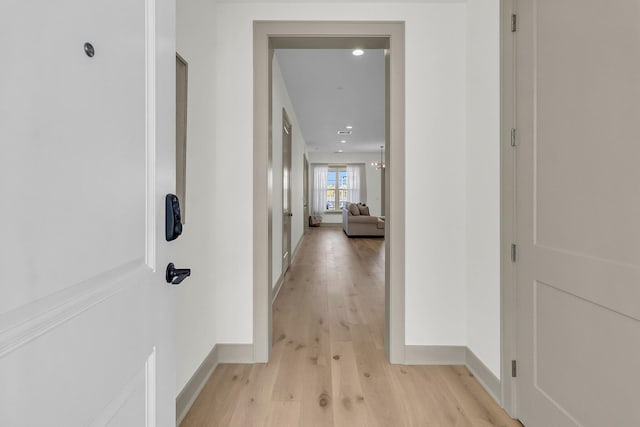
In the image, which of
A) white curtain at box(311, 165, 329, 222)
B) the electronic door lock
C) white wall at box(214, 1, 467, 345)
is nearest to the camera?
the electronic door lock

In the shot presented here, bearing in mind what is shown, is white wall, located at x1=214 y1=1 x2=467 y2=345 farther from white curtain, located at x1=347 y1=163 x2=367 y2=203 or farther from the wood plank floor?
white curtain, located at x1=347 y1=163 x2=367 y2=203

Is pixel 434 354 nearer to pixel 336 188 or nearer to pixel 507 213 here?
pixel 507 213

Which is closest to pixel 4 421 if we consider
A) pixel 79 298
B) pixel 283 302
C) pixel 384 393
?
pixel 79 298

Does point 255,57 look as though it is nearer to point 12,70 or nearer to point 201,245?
point 201,245

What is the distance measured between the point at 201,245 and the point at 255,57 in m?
1.30

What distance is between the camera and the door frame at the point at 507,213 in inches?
65.8

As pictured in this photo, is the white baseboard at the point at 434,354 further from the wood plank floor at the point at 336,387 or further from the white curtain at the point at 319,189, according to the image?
the white curtain at the point at 319,189

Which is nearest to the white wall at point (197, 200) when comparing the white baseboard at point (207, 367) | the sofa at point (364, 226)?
the white baseboard at point (207, 367)

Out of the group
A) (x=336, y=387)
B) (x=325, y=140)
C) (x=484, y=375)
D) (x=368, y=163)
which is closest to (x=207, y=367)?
(x=336, y=387)

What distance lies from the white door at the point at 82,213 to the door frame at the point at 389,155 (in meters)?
1.43

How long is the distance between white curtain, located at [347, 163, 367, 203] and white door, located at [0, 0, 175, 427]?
1169cm

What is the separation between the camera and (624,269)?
1066 mm

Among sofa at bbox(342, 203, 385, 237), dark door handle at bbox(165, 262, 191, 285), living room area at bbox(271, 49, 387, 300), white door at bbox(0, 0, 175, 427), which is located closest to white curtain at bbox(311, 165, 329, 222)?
living room area at bbox(271, 49, 387, 300)

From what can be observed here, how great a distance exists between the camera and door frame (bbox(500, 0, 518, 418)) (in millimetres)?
1671
